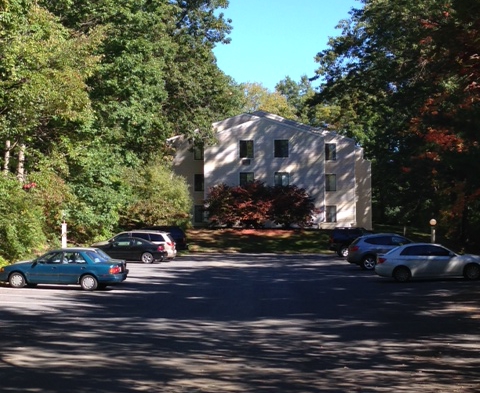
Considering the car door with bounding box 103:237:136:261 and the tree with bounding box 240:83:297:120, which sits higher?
the tree with bounding box 240:83:297:120

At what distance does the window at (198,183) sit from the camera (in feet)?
235

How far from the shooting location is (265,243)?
6091cm

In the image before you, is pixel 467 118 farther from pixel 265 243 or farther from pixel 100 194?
pixel 265 243

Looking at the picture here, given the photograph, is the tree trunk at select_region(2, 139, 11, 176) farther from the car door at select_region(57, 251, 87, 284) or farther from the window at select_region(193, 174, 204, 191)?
the window at select_region(193, 174, 204, 191)

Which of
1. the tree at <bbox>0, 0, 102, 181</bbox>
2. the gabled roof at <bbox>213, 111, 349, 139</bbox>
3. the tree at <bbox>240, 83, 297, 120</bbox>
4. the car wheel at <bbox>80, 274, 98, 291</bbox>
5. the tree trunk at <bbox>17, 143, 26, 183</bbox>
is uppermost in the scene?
the tree at <bbox>240, 83, 297, 120</bbox>

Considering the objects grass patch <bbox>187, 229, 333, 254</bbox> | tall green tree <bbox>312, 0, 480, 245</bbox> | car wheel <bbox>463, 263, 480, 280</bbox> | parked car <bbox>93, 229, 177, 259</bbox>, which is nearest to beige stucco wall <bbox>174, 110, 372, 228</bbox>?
grass patch <bbox>187, 229, 333, 254</bbox>

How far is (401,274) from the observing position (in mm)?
30172

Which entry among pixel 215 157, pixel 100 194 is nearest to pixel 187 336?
pixel 100 194

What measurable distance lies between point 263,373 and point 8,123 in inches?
839

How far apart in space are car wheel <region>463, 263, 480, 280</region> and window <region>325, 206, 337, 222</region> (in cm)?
3981

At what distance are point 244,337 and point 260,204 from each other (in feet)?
158

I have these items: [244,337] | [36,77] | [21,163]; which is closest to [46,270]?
[36,77]

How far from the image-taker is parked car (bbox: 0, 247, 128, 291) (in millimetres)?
26828

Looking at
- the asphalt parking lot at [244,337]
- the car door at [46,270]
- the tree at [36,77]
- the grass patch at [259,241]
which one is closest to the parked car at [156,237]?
the tree at [36,77]
